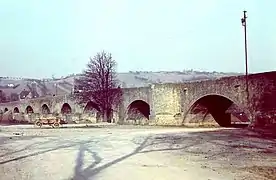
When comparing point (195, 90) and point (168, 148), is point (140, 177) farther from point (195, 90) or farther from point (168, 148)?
point (195, 90)

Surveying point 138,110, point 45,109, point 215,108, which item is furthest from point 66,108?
point 215,108

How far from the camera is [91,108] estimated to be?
60.8 meters

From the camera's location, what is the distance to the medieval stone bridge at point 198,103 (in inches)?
1348

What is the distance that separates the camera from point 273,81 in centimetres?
3288

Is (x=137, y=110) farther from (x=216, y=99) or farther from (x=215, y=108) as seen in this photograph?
(x=216, y=99)

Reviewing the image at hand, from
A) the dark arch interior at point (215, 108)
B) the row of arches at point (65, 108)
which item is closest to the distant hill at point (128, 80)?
the row of arches at point (65, 108)

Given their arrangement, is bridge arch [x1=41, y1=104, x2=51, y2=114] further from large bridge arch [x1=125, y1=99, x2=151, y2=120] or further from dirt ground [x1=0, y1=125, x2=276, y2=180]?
dirt ground [x1=0, y1=125, x2=276, y2=180]

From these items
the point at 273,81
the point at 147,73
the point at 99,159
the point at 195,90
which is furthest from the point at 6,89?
the point at 99,159

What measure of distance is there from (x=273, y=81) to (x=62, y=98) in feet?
142

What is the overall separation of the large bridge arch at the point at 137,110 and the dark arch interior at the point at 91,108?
5470mm

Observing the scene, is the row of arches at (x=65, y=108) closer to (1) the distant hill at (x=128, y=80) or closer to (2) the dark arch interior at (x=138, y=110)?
(2) the dark arch interior at (x=138, y=110)

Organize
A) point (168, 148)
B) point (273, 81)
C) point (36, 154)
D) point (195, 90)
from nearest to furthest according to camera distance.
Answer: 1. point (36, 154)
2. point (168, 148)
3. point (273, 81)
4. point (195, 90)

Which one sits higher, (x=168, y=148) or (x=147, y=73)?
(x=147, y=73)

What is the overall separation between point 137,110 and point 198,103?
13.9 metres
